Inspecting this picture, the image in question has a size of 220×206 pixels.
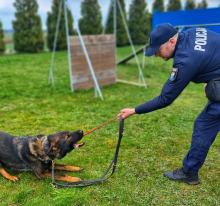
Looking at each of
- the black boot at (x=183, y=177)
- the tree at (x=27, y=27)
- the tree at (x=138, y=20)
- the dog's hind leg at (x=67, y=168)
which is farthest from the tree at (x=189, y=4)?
the dog's hind leg at (x=67, y=168)

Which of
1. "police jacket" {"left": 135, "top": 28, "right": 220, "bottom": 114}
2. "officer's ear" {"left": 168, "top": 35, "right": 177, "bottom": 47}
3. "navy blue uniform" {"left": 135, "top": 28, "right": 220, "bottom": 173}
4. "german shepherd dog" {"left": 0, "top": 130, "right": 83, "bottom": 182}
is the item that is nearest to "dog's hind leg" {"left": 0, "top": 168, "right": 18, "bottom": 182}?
"german shepherd dog" {"left": 0, "top": 130, "right": 83, "bottom": 182}

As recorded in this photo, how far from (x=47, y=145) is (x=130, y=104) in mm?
4364

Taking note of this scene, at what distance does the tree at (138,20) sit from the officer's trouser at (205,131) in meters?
19.8

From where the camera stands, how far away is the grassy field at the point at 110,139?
162 inches

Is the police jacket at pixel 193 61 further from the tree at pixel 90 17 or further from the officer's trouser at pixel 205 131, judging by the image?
the tree at pixel 90 17

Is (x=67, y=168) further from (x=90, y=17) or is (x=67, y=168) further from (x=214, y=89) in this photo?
(x=90, y=17)

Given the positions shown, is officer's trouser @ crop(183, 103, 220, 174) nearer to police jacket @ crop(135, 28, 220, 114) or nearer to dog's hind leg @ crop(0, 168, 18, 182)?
police jacket @ crop(135, 28, 220, 114)

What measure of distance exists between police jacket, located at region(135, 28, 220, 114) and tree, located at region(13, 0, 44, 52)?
1625 centimetres

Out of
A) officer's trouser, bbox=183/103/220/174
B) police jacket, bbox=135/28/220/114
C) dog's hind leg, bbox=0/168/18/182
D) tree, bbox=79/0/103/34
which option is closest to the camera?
police jacket, bbox=135/28/220/114

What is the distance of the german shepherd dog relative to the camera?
4301mm

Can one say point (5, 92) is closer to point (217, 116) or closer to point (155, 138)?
point (155, 138)

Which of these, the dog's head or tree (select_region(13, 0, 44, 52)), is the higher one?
tree (select_region(13, 0, 44, 52))

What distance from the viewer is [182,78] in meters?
3.70

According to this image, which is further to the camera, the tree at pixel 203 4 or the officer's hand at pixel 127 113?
the tree at pixel 203 4
